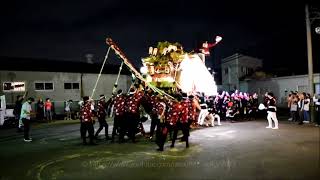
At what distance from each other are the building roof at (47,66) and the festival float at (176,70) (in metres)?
15.9

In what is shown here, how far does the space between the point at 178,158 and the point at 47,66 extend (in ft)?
87.1

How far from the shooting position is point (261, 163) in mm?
9508

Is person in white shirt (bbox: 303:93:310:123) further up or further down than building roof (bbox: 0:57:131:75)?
further down

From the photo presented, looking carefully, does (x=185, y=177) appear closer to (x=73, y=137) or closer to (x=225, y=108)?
(x=73, y=137)

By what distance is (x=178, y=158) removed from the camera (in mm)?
10516

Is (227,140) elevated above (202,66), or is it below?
below

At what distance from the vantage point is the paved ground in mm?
8664

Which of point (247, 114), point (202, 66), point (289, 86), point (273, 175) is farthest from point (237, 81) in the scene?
point (273, 175)

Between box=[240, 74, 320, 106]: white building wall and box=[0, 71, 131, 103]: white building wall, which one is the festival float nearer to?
box=[240, 74, 320, 106]: white building wall

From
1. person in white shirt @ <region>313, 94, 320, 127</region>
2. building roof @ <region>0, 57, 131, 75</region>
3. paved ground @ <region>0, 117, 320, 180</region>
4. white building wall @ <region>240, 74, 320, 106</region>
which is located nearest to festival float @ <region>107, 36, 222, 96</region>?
paved ground @ <region>0, 117, 320, 180</region>

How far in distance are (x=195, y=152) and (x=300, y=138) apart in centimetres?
473

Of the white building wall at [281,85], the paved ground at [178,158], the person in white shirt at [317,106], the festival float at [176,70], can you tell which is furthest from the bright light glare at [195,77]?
the white building wall at [281,85]

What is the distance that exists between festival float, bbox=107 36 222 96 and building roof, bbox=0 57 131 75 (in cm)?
1590

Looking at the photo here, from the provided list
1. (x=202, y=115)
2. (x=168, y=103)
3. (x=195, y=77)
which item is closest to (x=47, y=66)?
(x=195, y=77)
